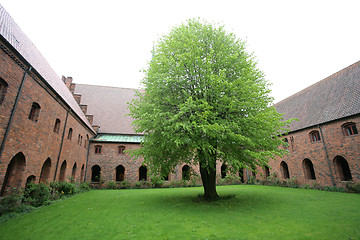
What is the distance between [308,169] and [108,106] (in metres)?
26.0

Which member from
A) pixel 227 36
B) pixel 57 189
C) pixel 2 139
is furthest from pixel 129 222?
pixel 227 36

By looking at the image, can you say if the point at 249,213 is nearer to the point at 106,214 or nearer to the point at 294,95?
the point at 106,214

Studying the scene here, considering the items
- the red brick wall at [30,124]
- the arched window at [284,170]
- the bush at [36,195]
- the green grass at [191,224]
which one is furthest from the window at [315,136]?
the red brick wall at [30,124]

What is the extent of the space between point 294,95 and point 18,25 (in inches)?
1137

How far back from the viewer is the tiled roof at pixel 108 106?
24.3 m

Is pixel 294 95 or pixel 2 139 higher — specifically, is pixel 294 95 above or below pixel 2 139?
above

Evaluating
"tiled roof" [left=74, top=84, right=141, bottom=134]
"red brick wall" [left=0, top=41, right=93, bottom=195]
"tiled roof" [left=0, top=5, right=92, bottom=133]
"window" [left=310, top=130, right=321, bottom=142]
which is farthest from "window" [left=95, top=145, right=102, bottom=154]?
"window" [left=310, top=130, right=321, bottom=142]

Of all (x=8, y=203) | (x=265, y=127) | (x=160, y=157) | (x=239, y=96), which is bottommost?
(x=8, y=203)

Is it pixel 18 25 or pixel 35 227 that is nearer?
pixel 35 227

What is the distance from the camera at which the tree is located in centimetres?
871

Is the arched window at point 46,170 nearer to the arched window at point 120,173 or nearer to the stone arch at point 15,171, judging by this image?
the stone arch at point 15,171

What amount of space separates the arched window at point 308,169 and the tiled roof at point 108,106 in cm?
2020

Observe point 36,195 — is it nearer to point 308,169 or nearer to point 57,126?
point 57,126

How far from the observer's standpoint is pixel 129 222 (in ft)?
22.4
